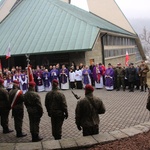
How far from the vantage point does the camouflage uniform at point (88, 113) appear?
21.7 ft

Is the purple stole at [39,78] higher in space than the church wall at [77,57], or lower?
lower

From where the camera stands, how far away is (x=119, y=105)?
41.9 ft

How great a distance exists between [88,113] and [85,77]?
12635mm

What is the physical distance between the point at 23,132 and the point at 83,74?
34.9ft

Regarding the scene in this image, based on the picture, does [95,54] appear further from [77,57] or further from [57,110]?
[57,110]

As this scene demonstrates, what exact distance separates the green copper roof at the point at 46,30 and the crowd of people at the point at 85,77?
6.38ft

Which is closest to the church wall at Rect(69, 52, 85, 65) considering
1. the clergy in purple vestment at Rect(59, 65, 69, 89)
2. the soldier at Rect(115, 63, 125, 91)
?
the clergy in purple vestment at Rect(59, 65, 69, 89)

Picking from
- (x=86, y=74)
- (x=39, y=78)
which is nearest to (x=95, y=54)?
(x=86, y=74)

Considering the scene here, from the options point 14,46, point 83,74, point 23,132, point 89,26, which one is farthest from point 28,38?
point 23,132

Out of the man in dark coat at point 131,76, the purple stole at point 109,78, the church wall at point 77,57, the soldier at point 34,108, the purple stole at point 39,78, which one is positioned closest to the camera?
the soldier at point 34,108

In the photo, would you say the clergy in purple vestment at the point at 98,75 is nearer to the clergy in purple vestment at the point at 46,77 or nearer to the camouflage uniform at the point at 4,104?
the clergy in purple vestment at the point at 46,77

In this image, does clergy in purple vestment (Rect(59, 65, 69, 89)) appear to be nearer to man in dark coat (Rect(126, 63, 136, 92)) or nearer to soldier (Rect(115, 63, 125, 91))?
soldier (Rect(115, 63, 125, 91))

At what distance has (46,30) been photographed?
23.9 meters

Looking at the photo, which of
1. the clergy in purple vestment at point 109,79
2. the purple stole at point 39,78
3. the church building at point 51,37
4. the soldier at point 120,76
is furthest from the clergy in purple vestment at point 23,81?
the soldier at point 120,76
